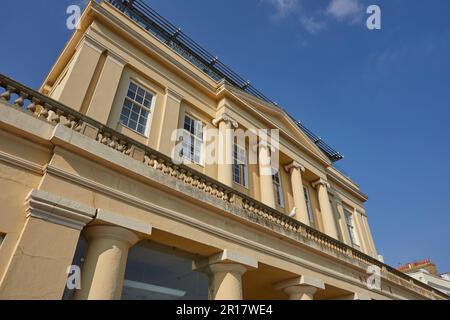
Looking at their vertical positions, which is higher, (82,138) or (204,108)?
(204,108)

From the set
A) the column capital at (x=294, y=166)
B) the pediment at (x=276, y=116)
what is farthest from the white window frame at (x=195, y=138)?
the column capital at (x=294, y=166)

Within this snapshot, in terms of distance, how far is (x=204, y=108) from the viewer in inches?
531

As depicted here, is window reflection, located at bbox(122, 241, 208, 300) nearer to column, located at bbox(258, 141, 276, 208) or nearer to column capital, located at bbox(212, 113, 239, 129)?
column, located at bbox(258, 141, 276, 208)

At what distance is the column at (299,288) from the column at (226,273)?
7.42 ft

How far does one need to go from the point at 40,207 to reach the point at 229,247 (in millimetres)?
4568

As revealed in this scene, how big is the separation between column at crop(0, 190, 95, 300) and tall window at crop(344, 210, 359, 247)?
1843 cm

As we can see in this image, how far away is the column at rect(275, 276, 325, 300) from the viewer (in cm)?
945

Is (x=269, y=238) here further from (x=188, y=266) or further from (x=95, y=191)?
(x=95, y=191)

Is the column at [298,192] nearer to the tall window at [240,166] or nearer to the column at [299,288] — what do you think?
the tall window at [240,166]

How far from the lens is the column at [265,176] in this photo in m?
12.9

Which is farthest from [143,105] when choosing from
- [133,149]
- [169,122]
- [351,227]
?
[351,227]

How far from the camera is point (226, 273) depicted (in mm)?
7738
